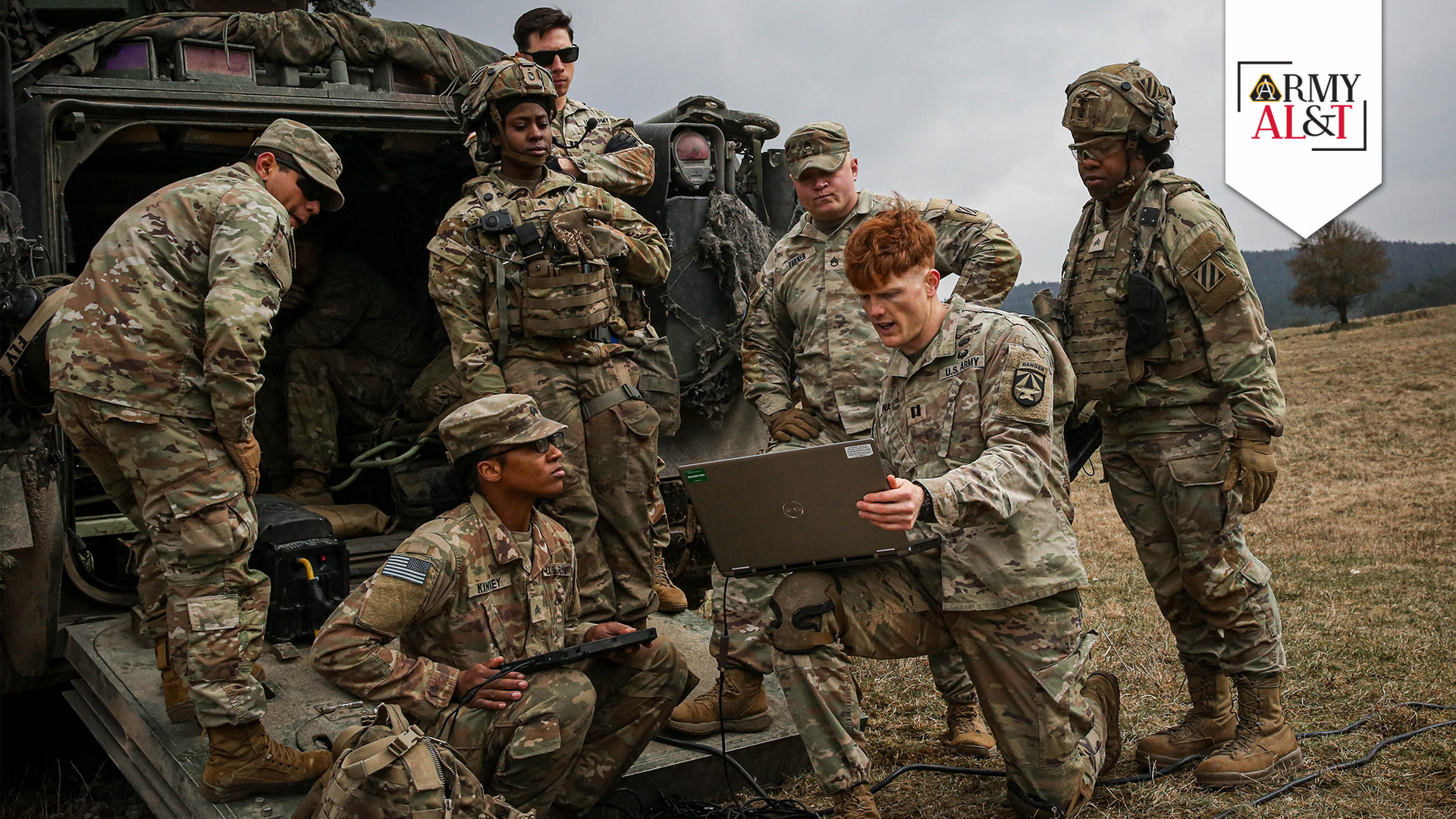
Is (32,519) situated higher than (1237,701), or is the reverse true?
(32,519)

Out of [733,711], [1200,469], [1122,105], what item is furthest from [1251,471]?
[733,711]

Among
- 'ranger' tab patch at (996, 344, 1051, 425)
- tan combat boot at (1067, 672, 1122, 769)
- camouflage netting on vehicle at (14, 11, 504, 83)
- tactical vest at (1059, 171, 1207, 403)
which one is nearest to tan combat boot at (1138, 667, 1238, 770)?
tan combat boot at (1067, 672, 1122, 769)

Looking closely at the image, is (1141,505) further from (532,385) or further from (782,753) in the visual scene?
(532,385)

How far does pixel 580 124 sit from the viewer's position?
5.30 metres

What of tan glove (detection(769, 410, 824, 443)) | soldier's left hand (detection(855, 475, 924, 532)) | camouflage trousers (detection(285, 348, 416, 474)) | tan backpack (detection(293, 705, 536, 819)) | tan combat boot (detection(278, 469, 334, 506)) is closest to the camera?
tan backpack (detection(293, 705, 536, 819))

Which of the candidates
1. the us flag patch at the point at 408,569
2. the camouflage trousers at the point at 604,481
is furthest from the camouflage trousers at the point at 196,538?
the camouflage trousers at the point at 604,481

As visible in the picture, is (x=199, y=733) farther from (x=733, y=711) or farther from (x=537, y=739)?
(x=733, y=711)

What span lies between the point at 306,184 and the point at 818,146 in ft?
5.53

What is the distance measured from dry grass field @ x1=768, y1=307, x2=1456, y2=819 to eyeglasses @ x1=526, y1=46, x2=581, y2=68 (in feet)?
9.31

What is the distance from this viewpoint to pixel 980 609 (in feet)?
11.2

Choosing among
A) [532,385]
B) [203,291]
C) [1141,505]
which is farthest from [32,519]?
[1141,505]

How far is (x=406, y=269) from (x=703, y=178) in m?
2.12

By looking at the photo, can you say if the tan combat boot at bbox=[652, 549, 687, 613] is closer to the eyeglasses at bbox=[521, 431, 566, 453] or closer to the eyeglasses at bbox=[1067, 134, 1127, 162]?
the eyeglasses at bbox=[521, 431, 566, 453]

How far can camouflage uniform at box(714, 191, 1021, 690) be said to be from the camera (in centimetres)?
424
